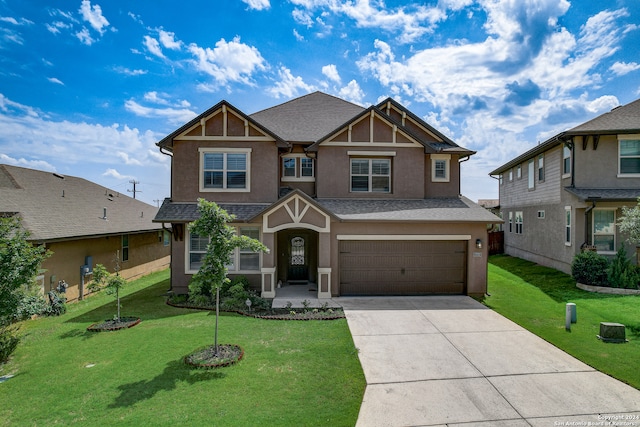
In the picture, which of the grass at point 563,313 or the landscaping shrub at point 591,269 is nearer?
the grass at point 563,313

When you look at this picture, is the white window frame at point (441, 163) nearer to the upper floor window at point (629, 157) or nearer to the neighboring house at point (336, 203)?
the neighboring house at point (336, 203)

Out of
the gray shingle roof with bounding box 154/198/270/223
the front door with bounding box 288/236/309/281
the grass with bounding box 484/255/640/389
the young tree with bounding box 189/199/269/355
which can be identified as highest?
the gray shingle roof with bounding box 154/198/270/223

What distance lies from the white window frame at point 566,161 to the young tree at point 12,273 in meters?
20.0

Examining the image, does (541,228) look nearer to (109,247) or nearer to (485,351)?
(485,351)

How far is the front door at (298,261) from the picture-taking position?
14.7m

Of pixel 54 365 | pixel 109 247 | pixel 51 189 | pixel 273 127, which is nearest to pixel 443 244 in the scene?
pixel 273 127

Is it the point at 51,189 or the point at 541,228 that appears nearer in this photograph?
the point at 51,189

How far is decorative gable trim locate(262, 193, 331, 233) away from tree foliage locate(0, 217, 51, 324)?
21.2ft

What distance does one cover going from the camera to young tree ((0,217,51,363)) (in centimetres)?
699

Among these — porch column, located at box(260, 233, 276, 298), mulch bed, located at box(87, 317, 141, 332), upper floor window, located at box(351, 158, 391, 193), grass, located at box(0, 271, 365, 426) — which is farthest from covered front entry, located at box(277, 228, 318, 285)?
mulch bed, located at box(87, 317, 141, 332)

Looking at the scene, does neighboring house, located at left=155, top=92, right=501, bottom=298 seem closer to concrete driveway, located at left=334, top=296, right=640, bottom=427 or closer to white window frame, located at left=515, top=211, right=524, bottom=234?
concrete driveway, located at left=334, top=296, right=640, bottom=427

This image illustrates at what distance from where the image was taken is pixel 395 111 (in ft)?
50.1

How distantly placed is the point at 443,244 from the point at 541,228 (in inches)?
356

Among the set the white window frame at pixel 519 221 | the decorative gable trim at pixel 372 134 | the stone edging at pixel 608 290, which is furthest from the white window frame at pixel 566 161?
the decorative gable trim at pixel 372 134
